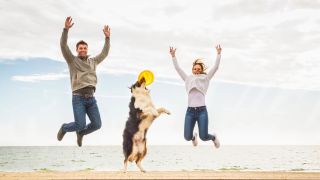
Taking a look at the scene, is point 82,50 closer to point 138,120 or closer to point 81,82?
point 81,82

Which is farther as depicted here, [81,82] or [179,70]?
[179,70]

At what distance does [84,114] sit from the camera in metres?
11.8

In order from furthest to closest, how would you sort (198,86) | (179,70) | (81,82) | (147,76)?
(179,70), (198,86), (147,76), (81,82)

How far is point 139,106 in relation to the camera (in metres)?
11.9

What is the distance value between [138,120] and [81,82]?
161cm

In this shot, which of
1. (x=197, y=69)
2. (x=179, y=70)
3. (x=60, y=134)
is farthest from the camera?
(x=179, y=70)

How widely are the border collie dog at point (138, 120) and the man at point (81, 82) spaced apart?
0.81 metres

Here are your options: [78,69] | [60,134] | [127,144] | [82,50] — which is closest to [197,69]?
[127,144]

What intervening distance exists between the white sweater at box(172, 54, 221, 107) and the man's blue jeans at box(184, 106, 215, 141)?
0.49 ft

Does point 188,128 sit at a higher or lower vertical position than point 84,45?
lower

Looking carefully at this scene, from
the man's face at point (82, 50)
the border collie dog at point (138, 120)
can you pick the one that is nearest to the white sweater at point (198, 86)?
the border collie dog at point (138, 120)

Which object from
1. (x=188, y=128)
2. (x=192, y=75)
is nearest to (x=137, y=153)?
(x=188, y=128)

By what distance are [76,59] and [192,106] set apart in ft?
10.4

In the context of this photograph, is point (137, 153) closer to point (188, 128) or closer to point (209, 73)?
point (188, 128)
